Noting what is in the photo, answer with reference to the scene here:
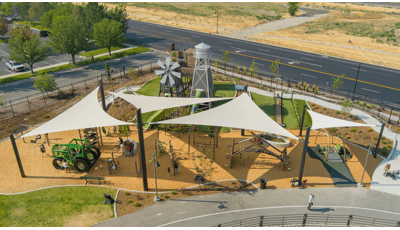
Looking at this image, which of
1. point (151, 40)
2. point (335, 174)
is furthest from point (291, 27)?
point (335, 174)

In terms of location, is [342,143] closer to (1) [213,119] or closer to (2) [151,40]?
(1) [213,119]

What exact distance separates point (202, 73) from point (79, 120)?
14926 millimetres

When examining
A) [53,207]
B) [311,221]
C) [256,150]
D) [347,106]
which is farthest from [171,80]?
[311,221]

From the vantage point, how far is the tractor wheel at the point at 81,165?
24.7m

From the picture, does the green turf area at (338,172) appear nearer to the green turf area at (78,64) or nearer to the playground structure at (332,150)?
the playground structure at (332,150)

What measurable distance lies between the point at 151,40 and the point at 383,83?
52.8 meters

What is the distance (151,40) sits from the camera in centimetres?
7194

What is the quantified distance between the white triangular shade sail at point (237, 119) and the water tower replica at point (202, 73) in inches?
327

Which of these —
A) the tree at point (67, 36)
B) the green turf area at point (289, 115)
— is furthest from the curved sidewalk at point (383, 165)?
the tree at point (67, 36)

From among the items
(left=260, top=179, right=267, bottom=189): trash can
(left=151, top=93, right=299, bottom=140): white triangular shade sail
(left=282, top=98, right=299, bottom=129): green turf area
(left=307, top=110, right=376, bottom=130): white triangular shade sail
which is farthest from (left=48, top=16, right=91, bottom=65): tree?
(left=307, top=110, right=376, bottom=130): white triangular shade sail

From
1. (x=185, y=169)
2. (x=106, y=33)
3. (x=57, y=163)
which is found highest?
(x=106, y=33)

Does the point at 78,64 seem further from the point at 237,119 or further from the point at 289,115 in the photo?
the point at 237,119

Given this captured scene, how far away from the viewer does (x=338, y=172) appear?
993 inches

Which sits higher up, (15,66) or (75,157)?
(15,66)
